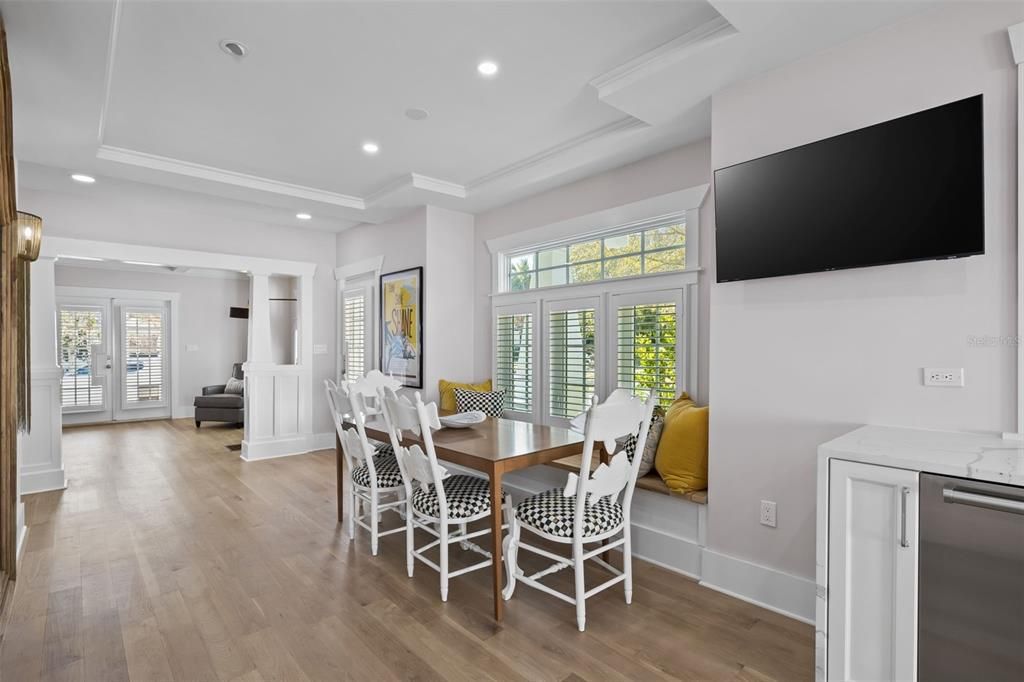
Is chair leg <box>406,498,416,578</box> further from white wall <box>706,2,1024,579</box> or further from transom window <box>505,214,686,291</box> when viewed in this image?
transom window <box>505,214,686,291</box>

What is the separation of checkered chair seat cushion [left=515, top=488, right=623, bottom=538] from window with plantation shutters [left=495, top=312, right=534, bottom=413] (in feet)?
6.55

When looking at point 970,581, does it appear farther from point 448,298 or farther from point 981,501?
point 448,298

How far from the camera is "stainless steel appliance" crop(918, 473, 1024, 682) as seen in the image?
4.73ft

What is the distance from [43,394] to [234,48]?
370 centimetres

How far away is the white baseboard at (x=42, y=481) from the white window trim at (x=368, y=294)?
276 centimetres

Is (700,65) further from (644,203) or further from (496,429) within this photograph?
(496,429)

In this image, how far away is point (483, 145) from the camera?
12.5ft

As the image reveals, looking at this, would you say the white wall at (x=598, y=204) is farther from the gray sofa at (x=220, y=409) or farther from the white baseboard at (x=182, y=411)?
the white baseboard at (x=182, y=411)

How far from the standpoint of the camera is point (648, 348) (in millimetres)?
3646

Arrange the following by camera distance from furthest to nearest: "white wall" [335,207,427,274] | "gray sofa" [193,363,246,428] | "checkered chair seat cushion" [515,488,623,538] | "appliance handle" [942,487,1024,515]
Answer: "gray sofa" [193,363,246,428], "white wall" [335,207,427,274], "checkered chair seat cushion" [515,488,623,538], "appliance handle" [942,487,1024,515]

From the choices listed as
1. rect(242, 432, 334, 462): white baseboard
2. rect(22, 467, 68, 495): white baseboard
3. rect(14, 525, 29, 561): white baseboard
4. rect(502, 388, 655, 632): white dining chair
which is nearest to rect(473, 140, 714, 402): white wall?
rect(502, 388, 655, 632): white dining chair

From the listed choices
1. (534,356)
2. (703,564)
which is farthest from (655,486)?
(534,356)

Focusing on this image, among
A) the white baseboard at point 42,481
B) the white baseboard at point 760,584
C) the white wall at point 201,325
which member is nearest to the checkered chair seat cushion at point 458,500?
the white baseboard at point 760,584

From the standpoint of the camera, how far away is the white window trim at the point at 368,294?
5.76 m
